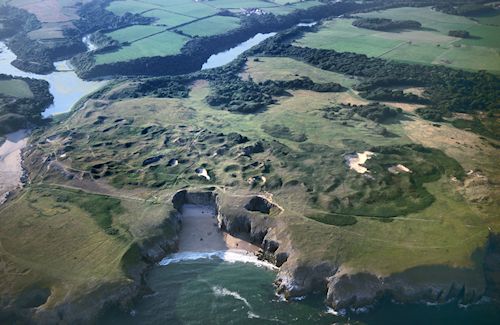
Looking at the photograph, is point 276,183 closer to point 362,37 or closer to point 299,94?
point 299,94

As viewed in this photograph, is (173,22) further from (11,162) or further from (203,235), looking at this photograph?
(203,235)

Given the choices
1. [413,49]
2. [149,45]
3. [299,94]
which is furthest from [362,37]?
[149,45]

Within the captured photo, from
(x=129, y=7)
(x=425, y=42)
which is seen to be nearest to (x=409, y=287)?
(x=425, y=42)

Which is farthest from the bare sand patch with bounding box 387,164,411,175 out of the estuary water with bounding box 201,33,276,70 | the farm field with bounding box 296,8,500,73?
the estuary water with bounding box 201,33,276,70

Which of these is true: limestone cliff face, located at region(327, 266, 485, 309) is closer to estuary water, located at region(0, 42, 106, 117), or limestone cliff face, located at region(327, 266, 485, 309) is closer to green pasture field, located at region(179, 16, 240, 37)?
estuary water, located at region(0, 42, 106, 117)

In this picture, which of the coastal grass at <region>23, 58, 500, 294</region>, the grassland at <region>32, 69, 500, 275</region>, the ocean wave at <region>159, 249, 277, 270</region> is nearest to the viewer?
the grassland at <region>32, 69, 500, 275</region>
